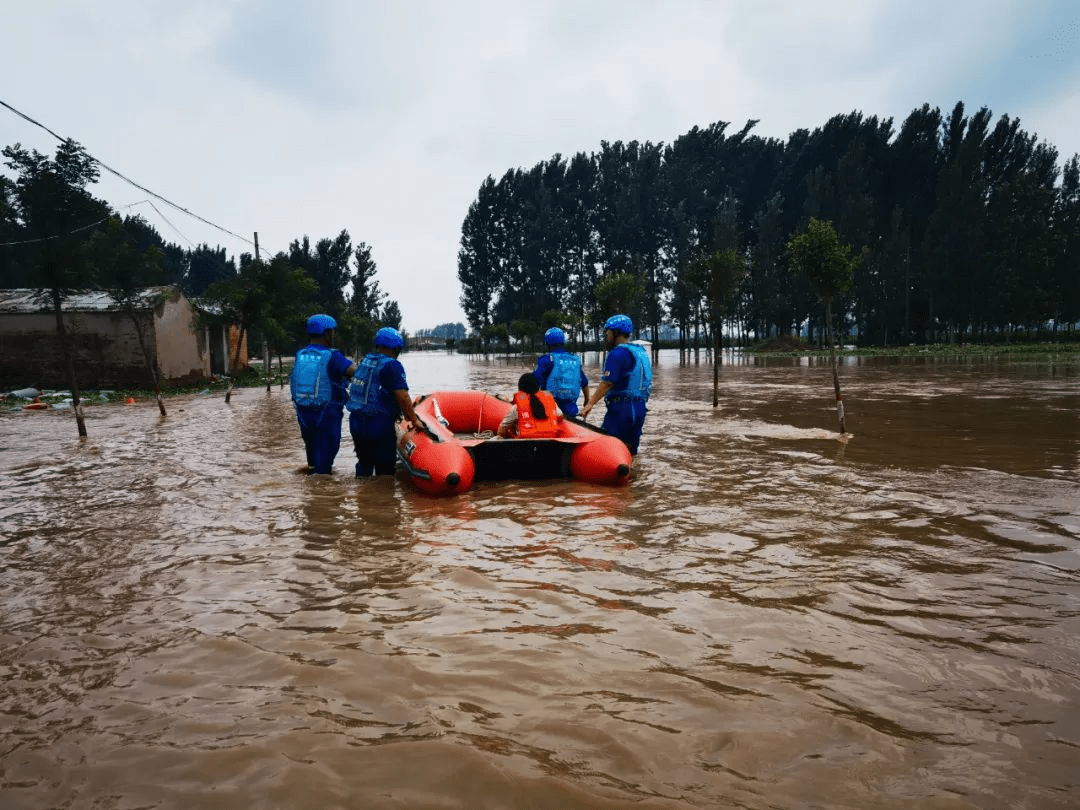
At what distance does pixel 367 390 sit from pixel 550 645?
17.2ft

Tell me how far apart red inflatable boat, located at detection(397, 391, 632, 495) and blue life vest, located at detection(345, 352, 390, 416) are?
619mm

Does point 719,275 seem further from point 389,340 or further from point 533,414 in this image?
point 389,340

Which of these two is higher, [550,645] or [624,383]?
[624,383]

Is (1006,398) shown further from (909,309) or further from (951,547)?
(909,309)

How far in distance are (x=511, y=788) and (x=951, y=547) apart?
432 centimetres

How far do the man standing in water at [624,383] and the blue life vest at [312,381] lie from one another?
3217 millimetres

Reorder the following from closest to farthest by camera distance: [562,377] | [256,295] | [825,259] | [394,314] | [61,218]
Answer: [562,377] < [825,259] < [61,218] < [256,295] < [394,314]

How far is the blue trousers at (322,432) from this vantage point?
347 inches

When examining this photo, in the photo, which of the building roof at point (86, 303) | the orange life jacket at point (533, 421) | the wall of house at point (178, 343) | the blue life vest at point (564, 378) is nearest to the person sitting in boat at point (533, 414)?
the orange life jacket at point (533, 421)

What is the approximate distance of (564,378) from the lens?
1043 centimetres

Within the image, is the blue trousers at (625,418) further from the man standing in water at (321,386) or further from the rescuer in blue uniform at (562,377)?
the man standing in water at (321,386)

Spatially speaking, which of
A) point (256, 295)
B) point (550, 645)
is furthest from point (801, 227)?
point (550, 645)

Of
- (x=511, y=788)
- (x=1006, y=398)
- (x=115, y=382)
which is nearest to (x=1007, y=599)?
(x=511, y=788)

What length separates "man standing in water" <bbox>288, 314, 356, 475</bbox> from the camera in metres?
8.62
